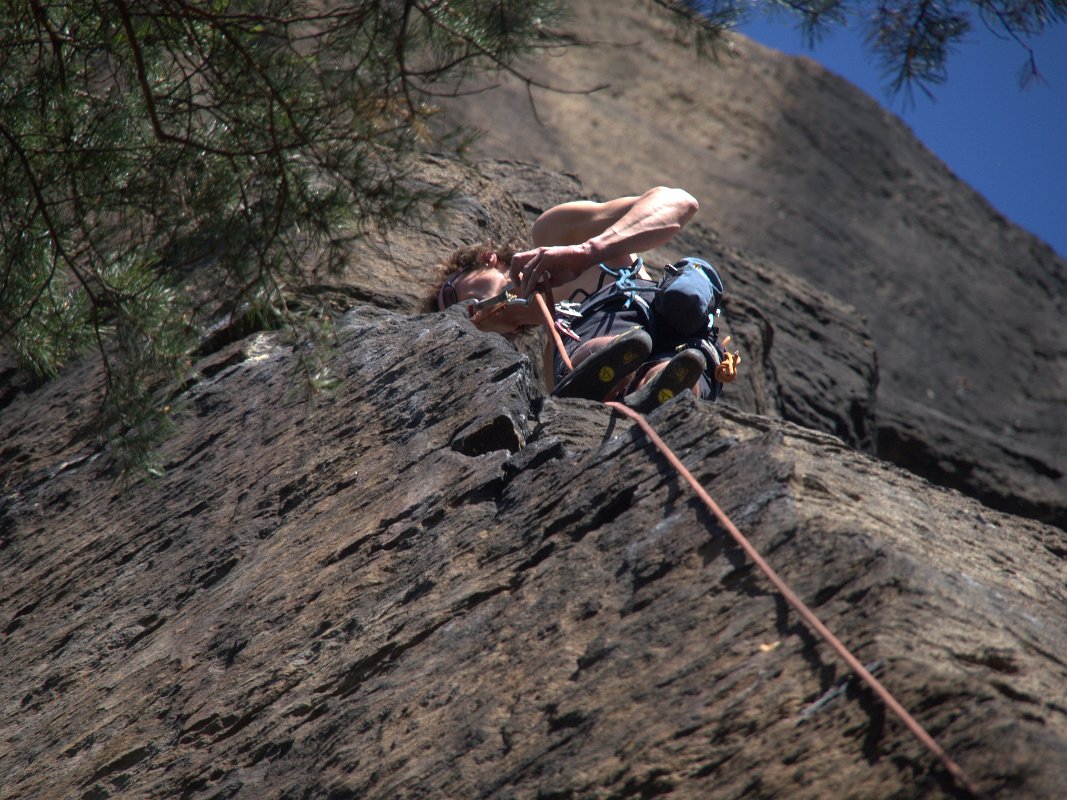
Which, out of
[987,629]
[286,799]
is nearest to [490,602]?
[286,799]

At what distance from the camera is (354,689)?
2.53 metres

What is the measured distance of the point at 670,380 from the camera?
10.1 feet

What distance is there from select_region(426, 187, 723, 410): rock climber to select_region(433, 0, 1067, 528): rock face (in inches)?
324

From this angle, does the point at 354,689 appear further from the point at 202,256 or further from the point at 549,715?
the point at 202,256

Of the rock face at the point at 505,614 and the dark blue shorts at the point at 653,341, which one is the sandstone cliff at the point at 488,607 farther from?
the dark blue shorts at the point at 653,341

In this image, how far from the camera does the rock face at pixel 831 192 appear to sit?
43.9ft

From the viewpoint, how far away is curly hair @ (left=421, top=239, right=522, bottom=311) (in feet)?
13.8

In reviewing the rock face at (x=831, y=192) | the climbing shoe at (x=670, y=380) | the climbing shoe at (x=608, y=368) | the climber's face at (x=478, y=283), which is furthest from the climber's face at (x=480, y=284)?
the rock face at (x=831, y=192)

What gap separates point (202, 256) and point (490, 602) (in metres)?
1.19

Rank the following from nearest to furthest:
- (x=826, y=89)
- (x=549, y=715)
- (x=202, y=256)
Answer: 1. (x=549, y=715)
2. (x=202, y=256)
3. (x=826, y=89)

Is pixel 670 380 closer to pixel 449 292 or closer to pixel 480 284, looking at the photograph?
pixel 480 284

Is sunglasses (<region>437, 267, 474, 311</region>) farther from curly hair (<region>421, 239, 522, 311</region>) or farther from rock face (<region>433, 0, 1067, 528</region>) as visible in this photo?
rock face (<region>433, 0, 1067, 528</region>)

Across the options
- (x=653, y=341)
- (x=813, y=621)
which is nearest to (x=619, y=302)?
(x=653, y=341)

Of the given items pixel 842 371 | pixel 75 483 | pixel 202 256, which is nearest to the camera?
pixel 202 256
